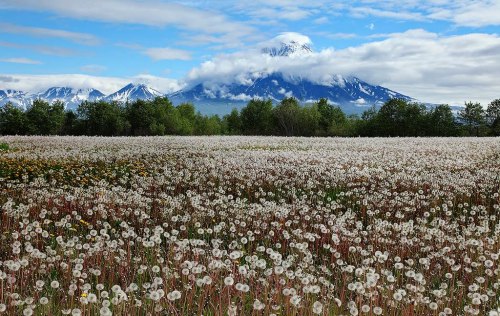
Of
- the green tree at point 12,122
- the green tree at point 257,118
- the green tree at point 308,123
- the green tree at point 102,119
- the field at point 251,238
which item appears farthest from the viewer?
the green tree at point 257,118

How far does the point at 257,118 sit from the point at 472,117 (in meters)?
51.6

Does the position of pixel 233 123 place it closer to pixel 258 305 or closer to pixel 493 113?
pixel 493 113

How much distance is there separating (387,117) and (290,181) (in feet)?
307

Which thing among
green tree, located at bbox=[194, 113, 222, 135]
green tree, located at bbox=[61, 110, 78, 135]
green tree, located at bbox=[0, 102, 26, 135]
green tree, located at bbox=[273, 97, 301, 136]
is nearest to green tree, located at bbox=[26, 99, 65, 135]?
green tree, located at bbox=[0, 102, 26, 135]

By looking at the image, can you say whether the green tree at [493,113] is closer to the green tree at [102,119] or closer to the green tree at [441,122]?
the green tree at [441,122]

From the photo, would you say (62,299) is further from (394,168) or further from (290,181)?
(394,168)

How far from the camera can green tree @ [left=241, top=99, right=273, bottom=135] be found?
130 m

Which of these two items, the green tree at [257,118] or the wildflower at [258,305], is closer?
the wildflower at [258,305]

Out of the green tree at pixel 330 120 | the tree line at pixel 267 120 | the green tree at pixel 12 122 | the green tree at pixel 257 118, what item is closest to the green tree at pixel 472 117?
the tree line at pixel 267 120

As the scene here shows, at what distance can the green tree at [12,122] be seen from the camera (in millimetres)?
102375

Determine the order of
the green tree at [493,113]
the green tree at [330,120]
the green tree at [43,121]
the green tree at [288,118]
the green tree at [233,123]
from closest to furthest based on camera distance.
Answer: the green tree at [43,121]
the green tree at [493,113]
the green tree at [330,120]
the green tree at [288,118]
the green tree at [233,123]

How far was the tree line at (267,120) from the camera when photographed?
102812 mm

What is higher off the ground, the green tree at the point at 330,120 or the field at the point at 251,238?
the green tree at the point at 330,120

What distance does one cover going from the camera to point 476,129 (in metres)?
112
